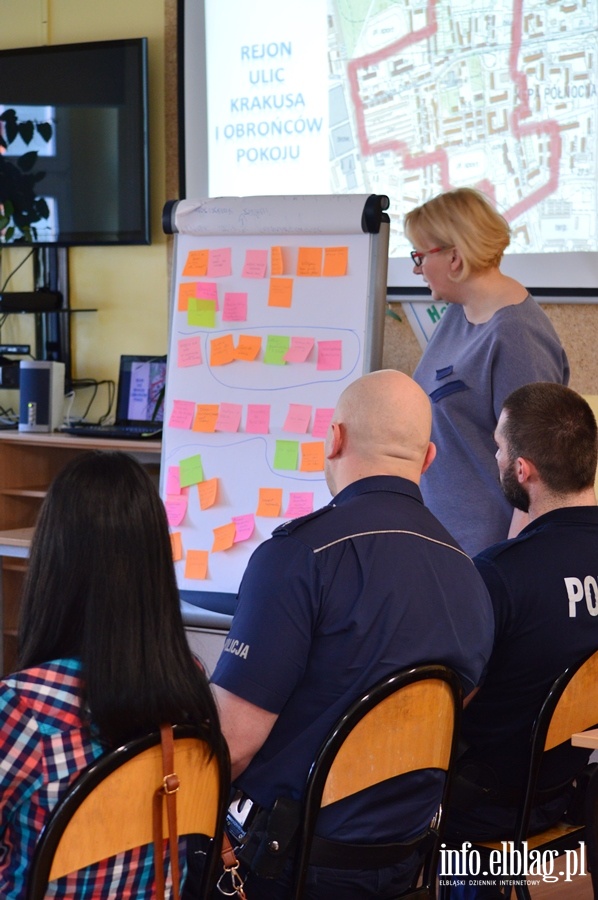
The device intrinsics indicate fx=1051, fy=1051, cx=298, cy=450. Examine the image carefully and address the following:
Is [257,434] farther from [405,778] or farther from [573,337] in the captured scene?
[405,778]

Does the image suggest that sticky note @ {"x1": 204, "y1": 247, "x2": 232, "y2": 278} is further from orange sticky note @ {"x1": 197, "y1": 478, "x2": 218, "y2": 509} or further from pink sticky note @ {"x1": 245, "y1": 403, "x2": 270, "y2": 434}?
orange sticky note @ {"x1": 197, "y1": 478, "x2": 218, "y2": 509}

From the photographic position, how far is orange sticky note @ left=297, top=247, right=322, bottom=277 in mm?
3012

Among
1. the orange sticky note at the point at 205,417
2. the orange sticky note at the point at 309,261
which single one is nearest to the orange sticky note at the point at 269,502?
the orange sticky note at the point at 205,417

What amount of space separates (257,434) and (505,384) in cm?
86

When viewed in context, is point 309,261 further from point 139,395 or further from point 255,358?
point 139,395

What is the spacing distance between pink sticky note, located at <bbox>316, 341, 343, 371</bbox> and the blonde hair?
463mm

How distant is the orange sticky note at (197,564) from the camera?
3.06m

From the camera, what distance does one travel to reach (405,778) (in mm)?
1527

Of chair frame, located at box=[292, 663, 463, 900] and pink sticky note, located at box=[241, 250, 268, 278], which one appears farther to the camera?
pink sticky note, located at box=[241, 250, 268, 278]

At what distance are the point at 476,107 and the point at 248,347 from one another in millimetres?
1134

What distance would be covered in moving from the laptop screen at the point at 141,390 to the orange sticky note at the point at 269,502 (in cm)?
101

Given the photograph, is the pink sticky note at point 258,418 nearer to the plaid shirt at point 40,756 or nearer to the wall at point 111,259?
the wall at point 111,259

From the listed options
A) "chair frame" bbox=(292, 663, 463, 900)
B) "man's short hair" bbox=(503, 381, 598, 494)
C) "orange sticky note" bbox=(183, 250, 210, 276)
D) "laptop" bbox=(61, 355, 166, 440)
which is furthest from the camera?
"laptop" bbox=(61, 355, 166, 440)

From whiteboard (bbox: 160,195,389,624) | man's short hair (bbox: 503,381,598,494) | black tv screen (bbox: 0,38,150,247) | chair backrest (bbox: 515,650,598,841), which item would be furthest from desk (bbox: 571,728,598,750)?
black tv screen (bbox: 0,38,150,247)
